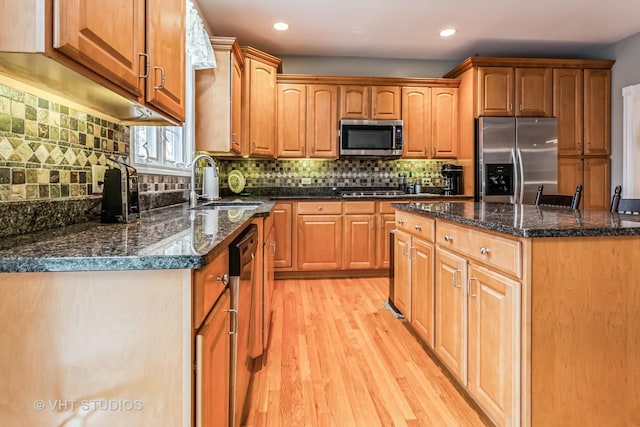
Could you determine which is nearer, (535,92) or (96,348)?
(96,348)

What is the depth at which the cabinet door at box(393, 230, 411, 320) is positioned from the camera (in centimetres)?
249

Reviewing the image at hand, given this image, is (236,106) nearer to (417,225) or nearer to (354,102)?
(354,102)

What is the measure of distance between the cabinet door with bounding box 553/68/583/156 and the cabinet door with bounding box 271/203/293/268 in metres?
3.07

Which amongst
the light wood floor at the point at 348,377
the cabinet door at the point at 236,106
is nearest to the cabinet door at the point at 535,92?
the light wood floor at the point at 348,377

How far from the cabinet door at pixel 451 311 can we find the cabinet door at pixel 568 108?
319cm

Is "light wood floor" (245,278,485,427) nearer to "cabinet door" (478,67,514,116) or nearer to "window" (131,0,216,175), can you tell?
"window" (131,0,216,175)

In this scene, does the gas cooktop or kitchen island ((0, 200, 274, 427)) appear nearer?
kitchen island ((0, 200, 274, 427))

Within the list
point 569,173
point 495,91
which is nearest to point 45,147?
point 495,91

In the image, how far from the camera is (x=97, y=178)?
1.63 m

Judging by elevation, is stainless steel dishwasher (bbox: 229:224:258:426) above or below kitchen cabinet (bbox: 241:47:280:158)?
below

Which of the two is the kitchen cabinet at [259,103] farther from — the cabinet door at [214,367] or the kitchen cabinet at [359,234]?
the cabinet door at [214,367]

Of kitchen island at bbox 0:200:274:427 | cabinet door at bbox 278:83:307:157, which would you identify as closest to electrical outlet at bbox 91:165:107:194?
kitchen island at bbox 0:200:274:427

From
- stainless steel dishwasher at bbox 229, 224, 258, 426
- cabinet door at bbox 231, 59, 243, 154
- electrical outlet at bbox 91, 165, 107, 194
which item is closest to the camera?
stainless steel dishwasher at bbox 229, 224, 258, 426

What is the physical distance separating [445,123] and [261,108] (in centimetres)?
211
